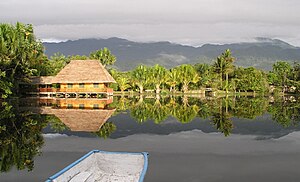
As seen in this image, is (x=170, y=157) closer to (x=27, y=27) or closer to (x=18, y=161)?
(x=18, y=161)

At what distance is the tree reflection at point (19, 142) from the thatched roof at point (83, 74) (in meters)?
22.8

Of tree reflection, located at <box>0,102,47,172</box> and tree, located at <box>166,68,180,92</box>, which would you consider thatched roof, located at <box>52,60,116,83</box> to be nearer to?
tree, located at <box>166,68,180,92</box>

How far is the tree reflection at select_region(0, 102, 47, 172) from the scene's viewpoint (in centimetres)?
819

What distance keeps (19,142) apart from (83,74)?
96.7 feet

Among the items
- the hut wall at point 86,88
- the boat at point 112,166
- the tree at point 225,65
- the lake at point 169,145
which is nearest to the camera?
the boat at point 112,166

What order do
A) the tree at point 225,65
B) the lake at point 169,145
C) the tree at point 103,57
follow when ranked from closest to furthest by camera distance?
the lake at point 169,145
the tree at point 225,65
the tree at point 103,57

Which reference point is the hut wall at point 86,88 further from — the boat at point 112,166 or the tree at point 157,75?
the boat at point 112,166

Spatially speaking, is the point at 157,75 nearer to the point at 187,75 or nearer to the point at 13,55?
the point at 187,75

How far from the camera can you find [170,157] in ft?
29.5

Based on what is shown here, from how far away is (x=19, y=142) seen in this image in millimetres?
10594

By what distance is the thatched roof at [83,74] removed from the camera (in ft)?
128

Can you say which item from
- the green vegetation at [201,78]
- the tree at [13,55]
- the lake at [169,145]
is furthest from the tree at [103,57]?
→ the lake at [169,145]

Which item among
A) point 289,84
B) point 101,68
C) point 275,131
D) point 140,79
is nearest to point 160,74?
point 140,79

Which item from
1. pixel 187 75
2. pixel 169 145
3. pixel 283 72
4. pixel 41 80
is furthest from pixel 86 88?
pixel 283 72
